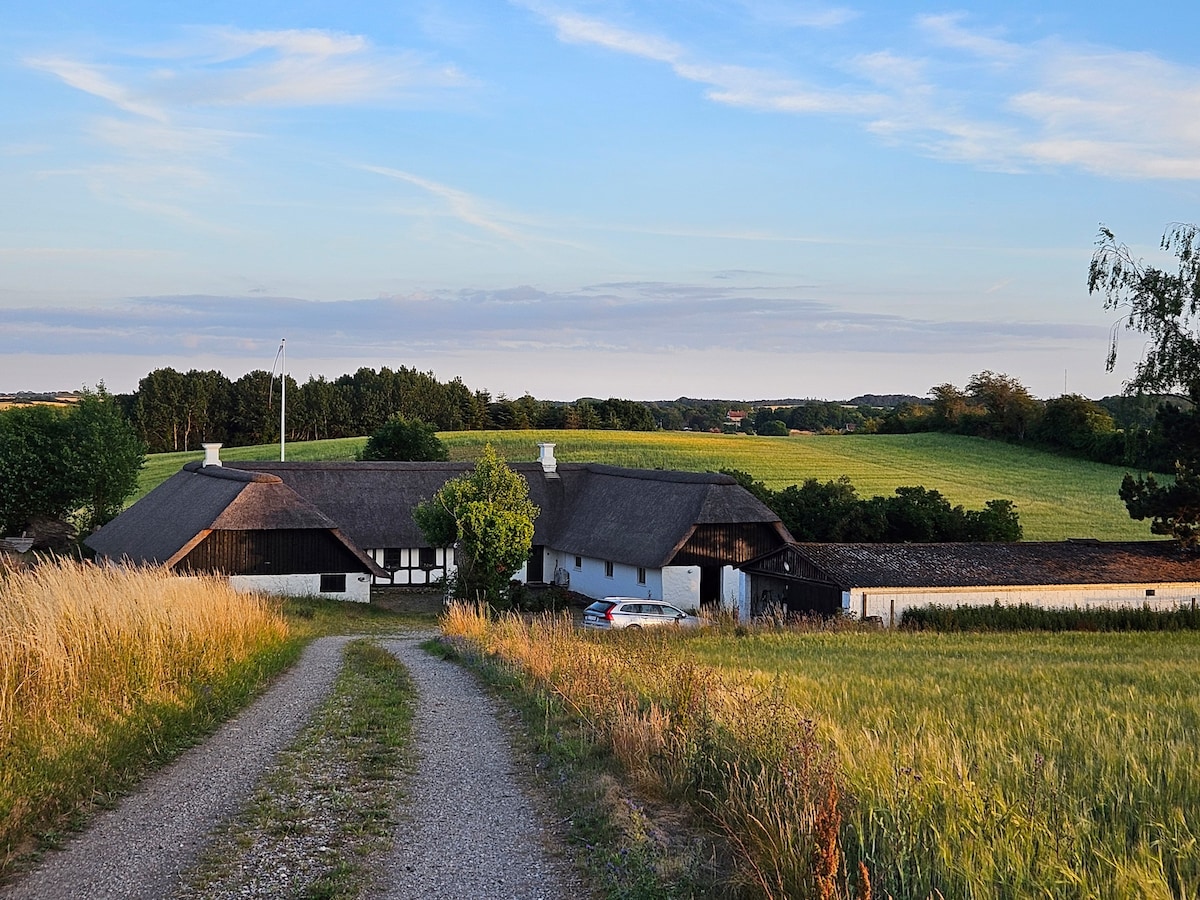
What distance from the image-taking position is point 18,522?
1938 inches

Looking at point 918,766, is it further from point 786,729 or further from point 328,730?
point 328,730

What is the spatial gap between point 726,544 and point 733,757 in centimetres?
3051

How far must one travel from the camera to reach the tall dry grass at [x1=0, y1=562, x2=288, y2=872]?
7.82 meters

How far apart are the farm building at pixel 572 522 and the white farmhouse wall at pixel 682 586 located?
3 centimetres

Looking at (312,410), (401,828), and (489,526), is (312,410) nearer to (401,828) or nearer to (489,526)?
(489,526)

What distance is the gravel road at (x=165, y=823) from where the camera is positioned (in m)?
6.29

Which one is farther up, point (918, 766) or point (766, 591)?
point (918, 766)

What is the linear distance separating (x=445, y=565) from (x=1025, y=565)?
21.6 metres

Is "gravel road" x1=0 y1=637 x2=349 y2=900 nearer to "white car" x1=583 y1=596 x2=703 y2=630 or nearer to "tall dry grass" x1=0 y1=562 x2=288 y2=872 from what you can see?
"tall dry grass" x1=0 y1=562 x2=288 y2=872

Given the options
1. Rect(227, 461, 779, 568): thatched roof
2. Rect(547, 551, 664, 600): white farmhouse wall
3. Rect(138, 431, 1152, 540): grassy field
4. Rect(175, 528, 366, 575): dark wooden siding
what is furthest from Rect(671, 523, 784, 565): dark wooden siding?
Rect(138, 431, 1152, 540): grassy field

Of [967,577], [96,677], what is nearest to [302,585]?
[967,577]

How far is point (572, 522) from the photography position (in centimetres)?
4353

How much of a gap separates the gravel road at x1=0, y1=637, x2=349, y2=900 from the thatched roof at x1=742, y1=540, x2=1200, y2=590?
22.3m

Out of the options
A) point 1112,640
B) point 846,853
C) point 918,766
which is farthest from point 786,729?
point 1112,640
